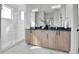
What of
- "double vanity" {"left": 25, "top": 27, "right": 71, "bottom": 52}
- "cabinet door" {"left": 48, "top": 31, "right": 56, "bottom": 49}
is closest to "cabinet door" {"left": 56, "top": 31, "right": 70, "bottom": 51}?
"double vanity" {"left": 25, "top": 27, "right": 71, "bottom": 52}

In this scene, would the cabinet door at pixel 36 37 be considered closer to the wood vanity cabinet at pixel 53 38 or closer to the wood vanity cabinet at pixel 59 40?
the wood vanity cabinet at pixel 53 38

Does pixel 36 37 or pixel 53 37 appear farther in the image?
pixel 53 37

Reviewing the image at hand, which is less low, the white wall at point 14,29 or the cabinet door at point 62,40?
the white wall at point 14,29

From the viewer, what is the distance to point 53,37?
382 centimetres

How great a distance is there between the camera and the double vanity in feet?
11.5

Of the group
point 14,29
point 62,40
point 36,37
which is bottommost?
point 62,40

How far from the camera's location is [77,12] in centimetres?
309

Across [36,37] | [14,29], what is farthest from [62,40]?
[14,29]

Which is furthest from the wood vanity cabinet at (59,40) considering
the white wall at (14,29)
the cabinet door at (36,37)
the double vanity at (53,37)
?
the white wall at (14,29)

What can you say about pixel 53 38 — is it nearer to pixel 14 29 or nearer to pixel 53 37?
pixel 53 37

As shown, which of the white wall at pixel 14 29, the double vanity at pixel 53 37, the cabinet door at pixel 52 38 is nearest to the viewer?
the white wall at pixel 14 29

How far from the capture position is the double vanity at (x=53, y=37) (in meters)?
3.51
